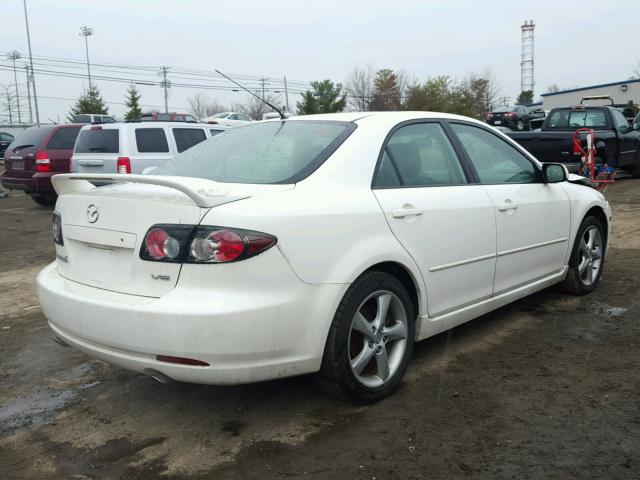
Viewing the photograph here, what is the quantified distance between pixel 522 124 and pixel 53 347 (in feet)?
103

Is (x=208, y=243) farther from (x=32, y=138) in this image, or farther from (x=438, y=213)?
(x=32, y=138)

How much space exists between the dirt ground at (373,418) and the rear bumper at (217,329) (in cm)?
39

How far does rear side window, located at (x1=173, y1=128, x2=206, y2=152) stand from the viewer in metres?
11.9

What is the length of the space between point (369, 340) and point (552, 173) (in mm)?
2296

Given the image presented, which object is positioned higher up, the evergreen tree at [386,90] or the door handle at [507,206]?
the evergreen tree at [386,90]

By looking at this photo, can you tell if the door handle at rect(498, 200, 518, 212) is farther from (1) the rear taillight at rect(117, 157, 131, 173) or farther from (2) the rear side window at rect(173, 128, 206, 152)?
(2) the rear side window at rect(173, 128, 206, 152)

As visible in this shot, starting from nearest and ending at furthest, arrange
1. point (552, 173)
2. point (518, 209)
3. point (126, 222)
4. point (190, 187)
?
1. point (190, 187)
2. point (126, 222)
3. point (518, 209)
4. point (552, 173)

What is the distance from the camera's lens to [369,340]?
3.36 m

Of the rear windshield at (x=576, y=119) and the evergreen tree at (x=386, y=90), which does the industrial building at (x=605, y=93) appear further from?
the rear windshield at (x=576, y=119)

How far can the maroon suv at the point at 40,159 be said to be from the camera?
43.6 ft

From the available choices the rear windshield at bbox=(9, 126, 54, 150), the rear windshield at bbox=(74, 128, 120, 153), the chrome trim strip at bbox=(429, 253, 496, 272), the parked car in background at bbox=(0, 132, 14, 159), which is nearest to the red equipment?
the rear windshield at bbox=(74, 128, 120, 153)

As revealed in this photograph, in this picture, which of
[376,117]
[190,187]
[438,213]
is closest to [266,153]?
[376,117]

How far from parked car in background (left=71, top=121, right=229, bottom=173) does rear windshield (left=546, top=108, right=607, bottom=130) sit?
835 centimetres

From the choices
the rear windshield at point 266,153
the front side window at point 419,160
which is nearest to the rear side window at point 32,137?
the rear windshield at point 266,153
